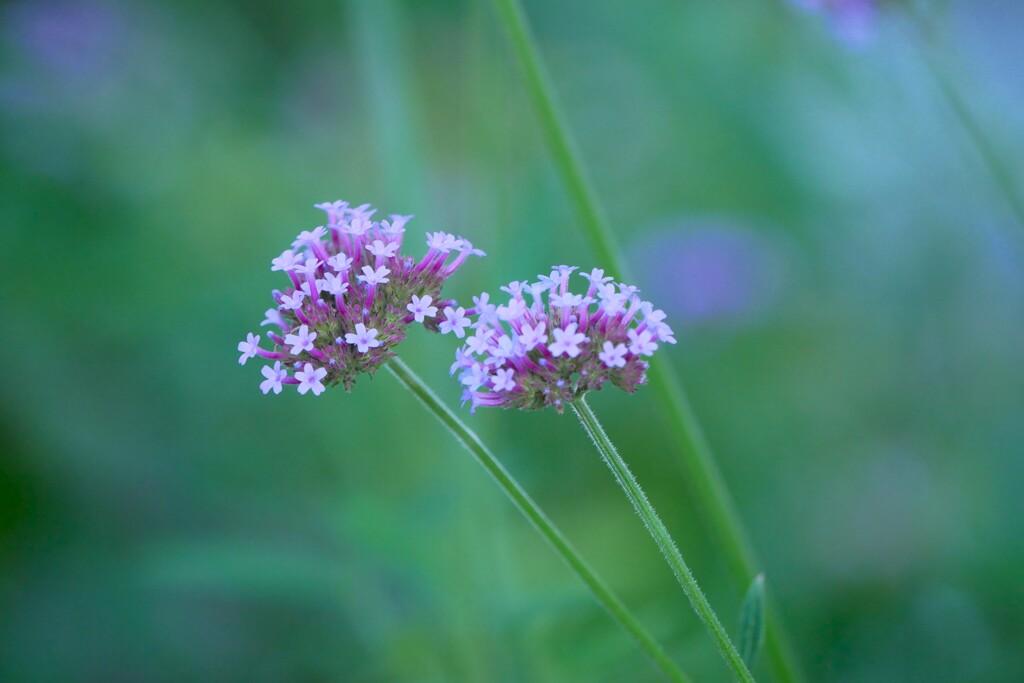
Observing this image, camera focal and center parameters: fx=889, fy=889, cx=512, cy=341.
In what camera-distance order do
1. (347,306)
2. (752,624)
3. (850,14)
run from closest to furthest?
(752,624) → (347,306) → (850,14)

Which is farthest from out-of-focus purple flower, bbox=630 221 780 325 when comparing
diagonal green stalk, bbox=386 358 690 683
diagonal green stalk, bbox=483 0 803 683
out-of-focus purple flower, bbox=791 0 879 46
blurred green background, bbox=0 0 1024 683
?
diagonal green stalk, bbox=386 358 690 683

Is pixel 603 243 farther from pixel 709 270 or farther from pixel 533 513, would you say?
pixel 709 270

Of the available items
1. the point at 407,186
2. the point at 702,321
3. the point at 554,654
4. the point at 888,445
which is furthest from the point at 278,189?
the point at 888,445

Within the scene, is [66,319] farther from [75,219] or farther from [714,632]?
[714,632]

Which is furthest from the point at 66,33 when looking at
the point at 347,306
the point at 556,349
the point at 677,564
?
the point at 677,564

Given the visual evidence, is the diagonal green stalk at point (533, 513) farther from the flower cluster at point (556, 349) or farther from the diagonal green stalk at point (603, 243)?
the diagonal green stalk at point (603, 243)

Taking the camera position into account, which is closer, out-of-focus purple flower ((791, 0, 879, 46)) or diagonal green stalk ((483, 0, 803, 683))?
diagonal green stalk ((483, 0, 803, 683))

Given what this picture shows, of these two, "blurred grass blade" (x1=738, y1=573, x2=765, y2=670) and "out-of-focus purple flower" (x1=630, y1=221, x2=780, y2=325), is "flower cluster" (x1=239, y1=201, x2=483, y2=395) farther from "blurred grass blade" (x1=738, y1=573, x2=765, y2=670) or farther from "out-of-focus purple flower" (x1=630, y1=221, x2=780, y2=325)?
"out-of-focus purple flower" (x1=630, y1=221, x2=780, y2=325)
